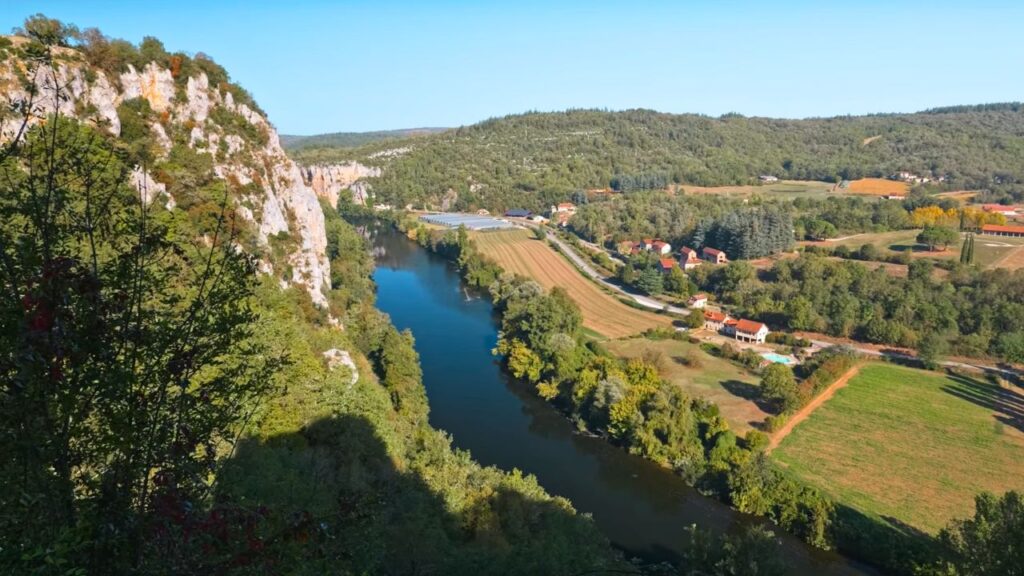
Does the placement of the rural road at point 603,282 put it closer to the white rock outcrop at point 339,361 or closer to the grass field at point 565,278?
the grass field at point 565,278

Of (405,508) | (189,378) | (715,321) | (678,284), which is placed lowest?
(715,321)

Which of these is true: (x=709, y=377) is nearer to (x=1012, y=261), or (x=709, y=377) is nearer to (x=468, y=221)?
(x=1012, y=261)

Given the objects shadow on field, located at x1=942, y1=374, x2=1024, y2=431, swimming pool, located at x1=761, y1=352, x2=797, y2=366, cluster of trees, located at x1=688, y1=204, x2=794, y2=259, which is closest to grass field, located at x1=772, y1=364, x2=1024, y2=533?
shadow on field, located at x1=942, y1=374, x2=1024, y2=431

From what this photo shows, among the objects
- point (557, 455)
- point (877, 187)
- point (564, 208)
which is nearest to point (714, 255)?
point (564, 208)

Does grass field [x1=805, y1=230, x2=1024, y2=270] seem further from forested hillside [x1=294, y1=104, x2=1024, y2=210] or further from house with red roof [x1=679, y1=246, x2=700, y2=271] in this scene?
forested hillside [x1=294, y1=104, x2=1024, y2=210]

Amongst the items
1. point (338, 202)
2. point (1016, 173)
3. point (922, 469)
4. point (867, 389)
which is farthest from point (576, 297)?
point (1016, 173)
